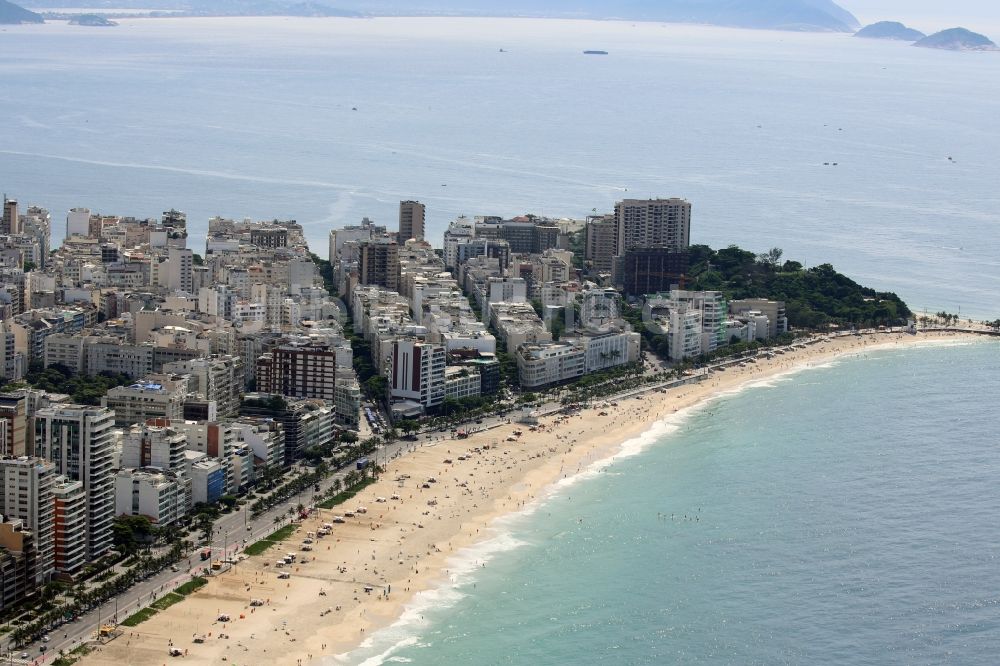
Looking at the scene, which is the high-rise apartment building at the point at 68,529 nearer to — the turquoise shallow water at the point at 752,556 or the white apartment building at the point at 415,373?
the turquoise shallow water at the point at 752,556

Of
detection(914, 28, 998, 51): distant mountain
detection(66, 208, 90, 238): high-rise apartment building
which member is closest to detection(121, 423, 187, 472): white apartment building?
detection(66, 208, 90, 238): high-rise apartment building

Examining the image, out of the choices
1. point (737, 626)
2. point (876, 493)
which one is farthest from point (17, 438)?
point (876, 493)

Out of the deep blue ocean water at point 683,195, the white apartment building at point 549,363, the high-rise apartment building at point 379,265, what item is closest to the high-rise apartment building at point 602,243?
the high-rise apartment building at point 379,265

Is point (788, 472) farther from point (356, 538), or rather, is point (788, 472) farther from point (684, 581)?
point (356, 538)

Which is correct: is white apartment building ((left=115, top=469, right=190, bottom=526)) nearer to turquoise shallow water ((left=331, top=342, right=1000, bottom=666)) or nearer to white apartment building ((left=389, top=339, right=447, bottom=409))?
turquoise shallow water ((left=331, top=342, right=1000, bottom=666))

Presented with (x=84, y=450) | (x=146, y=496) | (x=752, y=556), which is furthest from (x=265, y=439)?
(x=752, y=556)

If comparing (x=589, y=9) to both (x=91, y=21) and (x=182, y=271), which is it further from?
(x=182, y=271)
